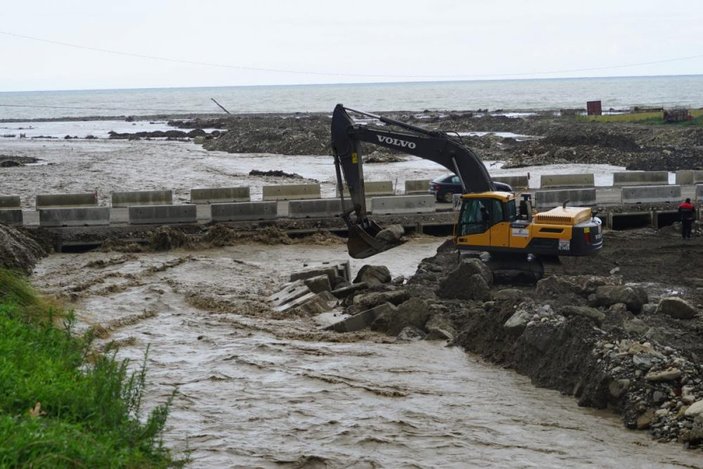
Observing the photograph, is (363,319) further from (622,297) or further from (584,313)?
(622,297)

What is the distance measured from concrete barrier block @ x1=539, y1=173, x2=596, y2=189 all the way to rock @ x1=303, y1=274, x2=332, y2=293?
17.0 m

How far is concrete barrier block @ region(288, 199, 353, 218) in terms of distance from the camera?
32688mm

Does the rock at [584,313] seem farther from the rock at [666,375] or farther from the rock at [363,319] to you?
the rock at [363,319]

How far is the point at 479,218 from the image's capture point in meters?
22.5

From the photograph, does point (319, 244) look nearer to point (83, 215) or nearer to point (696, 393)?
point (83, 215)

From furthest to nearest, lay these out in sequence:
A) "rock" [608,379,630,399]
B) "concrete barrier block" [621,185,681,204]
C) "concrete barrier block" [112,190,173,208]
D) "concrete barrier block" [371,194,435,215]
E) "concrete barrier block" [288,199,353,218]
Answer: "concrete barrier block" [112,190,173,208], "concrete barrier block" [621,185,681,204], "concrete barrier block" [371,194,435,215], "concrete barrier block" [288,199,353,218], "rock" [608,379,630,399]

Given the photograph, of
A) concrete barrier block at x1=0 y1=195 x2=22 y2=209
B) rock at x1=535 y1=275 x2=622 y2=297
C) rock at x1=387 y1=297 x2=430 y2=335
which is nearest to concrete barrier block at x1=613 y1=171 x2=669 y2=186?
rock at x1=535 y1=275 x2=622 y2=297

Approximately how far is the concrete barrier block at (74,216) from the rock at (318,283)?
1114cm

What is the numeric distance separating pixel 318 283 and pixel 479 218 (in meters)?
4.13

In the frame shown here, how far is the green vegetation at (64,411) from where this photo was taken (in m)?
8.94

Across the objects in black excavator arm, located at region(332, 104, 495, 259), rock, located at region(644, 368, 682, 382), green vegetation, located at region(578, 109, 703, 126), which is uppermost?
green vegetation, located at region(578, 109, 703, 126)

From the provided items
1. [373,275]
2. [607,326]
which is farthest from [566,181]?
[607,326]

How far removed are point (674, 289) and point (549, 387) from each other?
772cm

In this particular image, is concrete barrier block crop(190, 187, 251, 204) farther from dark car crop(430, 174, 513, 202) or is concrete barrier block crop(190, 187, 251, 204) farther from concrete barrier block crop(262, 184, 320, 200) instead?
dark car crop(430, 174, 513, 202)
